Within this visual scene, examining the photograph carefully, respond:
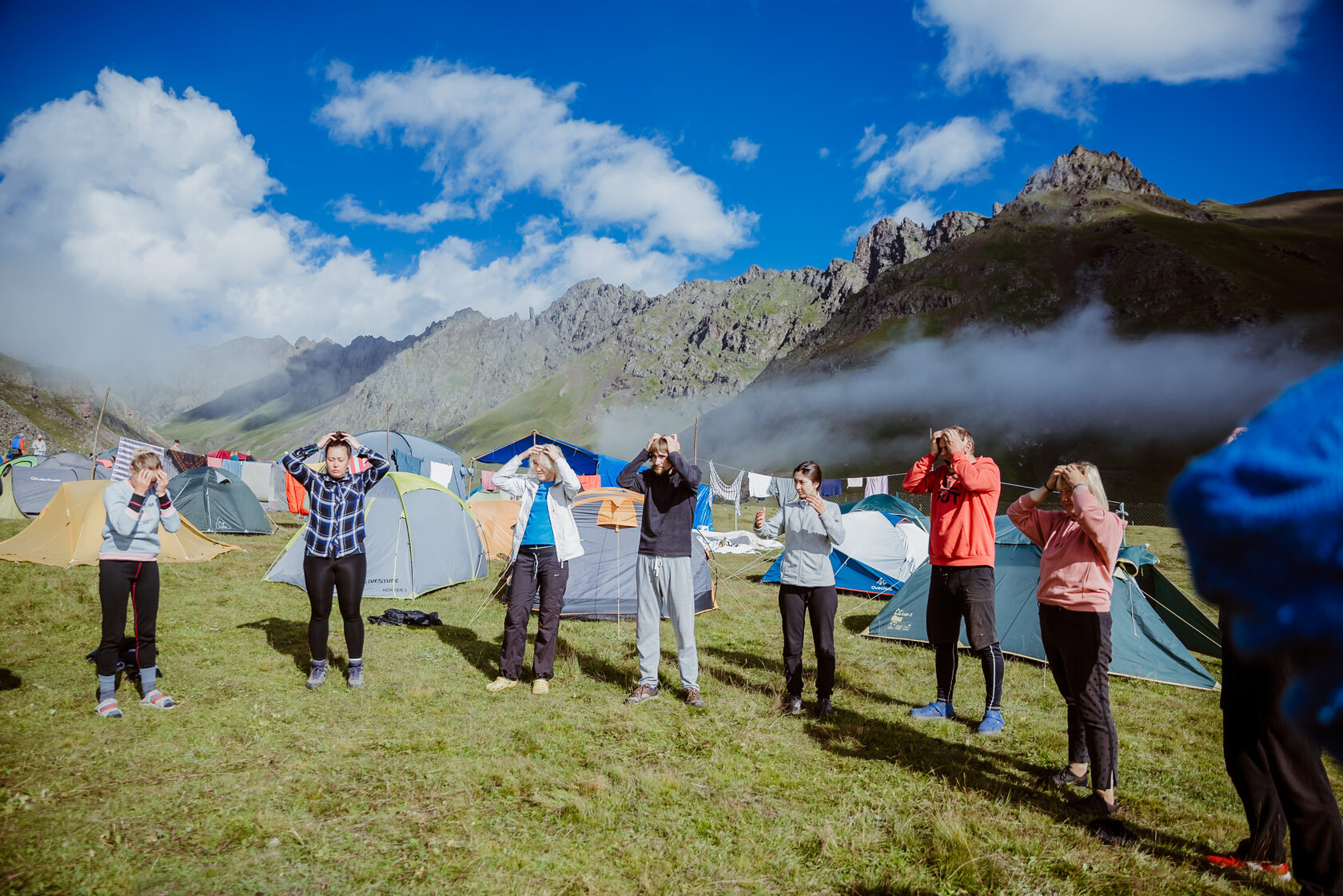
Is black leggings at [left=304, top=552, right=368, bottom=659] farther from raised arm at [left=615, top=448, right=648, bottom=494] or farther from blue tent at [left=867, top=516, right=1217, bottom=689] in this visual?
blue tent at [left=867, top=516, right=1217, bottom=689]

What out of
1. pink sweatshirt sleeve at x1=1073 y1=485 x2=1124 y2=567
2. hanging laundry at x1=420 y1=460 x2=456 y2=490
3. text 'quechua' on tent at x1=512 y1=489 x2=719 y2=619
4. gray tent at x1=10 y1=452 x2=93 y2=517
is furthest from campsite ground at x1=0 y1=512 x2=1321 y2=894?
gray tent at x1=10 y1=452 x2=93 y2=517

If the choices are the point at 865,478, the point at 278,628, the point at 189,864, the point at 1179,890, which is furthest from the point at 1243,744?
the point at 865,478

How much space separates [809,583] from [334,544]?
4810 millimetres

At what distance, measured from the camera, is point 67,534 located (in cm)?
1352

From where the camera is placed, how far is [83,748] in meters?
5.22

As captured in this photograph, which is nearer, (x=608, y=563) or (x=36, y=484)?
(x=608, y=563)

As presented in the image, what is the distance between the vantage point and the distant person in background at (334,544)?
6.61 meters

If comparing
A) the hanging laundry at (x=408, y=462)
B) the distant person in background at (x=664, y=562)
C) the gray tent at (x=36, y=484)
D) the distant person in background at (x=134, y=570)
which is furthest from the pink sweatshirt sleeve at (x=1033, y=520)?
the gray tent at (x=36, y=484)

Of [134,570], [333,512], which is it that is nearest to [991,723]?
[333,512]

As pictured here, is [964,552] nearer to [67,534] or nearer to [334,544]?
[334,544]

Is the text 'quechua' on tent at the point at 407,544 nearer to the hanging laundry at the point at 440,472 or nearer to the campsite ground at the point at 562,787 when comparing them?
the campsite ground at the point at 562,787

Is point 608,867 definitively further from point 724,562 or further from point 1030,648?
point 724,562

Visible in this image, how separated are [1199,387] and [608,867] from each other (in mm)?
100580

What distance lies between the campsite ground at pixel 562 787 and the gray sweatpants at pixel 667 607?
0.40 m
